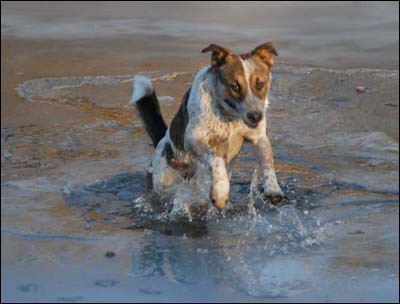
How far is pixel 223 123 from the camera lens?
6.01m

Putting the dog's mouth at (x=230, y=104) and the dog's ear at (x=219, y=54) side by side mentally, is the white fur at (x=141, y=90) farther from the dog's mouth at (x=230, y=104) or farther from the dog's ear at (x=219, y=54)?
the dog's mouth at (x=230, y=104)

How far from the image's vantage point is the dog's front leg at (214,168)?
18.6 feet

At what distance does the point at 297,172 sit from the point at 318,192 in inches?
19.8

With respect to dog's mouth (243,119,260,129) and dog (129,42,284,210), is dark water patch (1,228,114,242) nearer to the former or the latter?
dog (129,42,284,210)

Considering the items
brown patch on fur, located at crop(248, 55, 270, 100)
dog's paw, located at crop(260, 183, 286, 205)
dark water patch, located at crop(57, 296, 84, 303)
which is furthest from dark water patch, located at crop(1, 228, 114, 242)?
brown patch on fur, located at crop(248, 55, 270, 100)

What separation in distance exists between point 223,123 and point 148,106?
33.8 inches

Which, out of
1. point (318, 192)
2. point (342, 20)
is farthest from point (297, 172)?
point (342, 20)

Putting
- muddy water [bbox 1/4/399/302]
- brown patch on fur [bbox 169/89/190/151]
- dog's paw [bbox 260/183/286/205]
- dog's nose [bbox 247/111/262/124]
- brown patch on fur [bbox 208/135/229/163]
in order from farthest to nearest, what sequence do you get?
1. brown patch on fur [bbox 169/89/190/151]
2. brown patch on fur [bbox 208/135/229/163]
3. dog's paw [bbox 260/183/286/205]
4. dog's nose [bbox 247/111/262/124]
5. muddy water [bbox 1/4/399/302]

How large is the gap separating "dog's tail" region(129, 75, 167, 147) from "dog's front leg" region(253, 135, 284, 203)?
3.05 ft

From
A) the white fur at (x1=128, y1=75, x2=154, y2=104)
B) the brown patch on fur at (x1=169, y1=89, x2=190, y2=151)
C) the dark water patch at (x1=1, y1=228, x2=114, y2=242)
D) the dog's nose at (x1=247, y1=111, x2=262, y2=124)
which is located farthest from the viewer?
the white fur at (x1=128, y1=75, x2=154, y2=104)

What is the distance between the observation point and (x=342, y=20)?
41.1 ft

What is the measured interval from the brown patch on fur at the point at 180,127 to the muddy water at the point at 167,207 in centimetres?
44

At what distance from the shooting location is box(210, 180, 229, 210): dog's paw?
5664mm

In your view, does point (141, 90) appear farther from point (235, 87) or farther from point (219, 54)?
point (235, 87)
